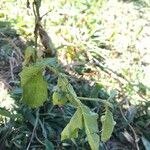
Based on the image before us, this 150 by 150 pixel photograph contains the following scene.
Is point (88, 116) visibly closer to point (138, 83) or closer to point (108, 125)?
point (108, 125)

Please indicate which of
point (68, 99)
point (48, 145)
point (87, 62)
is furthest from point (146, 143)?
point (68, 99)

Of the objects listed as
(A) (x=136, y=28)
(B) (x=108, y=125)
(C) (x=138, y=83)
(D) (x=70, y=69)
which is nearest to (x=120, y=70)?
(C) (x=138, y=83)

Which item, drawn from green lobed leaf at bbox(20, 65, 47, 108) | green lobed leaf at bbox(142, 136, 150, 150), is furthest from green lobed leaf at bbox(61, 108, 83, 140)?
green lobed leaf at bbox(142, 136, 150, 150)

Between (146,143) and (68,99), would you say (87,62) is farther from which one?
(68,99)

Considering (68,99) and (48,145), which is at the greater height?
(68,99)

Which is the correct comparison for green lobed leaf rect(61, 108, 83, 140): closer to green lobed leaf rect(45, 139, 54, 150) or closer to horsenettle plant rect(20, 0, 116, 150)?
horsenettle plant rect(20, 0, 116, 150)

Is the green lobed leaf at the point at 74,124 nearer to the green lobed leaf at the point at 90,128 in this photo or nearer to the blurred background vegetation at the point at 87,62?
the green lobed leaf at the point at 90,128
